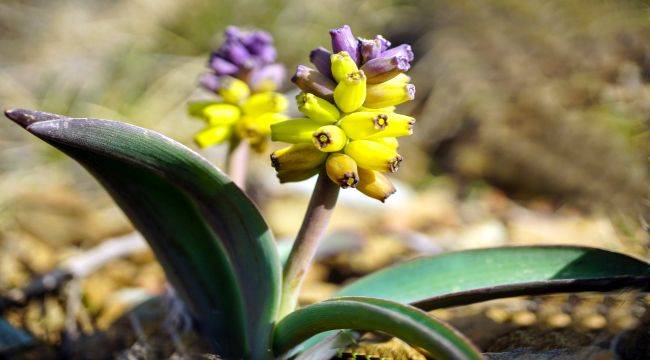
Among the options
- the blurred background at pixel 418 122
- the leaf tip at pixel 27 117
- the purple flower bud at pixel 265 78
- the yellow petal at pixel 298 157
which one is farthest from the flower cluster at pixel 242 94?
the blurred background at pixel 418 122

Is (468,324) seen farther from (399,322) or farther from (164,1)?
(164,1)

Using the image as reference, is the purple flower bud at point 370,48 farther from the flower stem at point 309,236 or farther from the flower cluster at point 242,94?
the flower cluster at point 242,94

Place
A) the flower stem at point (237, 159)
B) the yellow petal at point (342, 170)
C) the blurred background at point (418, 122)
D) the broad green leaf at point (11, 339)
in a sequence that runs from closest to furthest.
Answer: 1. the yellow petal at point (342, 170)
2. the broad green leaf at point (11, 339)
3. the flower stem at point (237, 159)
4. the blurred background at point (418, 122)

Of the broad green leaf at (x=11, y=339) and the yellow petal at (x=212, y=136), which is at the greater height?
the yellow petal at (x=212, y=136)

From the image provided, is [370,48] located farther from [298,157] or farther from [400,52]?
[298,157]

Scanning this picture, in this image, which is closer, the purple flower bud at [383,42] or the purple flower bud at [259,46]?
the purple flower bud at [383,42]

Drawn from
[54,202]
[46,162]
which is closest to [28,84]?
[46,162]

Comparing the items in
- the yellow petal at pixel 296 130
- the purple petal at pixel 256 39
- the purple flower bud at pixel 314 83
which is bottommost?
the yellow petal at pixel 296 130
